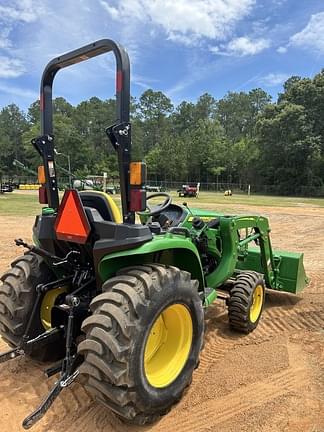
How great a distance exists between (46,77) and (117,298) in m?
1.93

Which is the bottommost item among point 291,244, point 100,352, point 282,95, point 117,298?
point 291,244

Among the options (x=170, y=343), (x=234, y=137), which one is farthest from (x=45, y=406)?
(x=234, y=137)

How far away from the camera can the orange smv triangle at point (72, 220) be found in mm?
3001

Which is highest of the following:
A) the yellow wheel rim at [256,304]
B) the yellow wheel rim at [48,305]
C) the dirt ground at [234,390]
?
the yellow wheel rim at [48,305]

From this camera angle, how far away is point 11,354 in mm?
3152

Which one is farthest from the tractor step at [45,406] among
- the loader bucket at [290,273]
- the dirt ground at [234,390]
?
the loader bucket at [290,273]

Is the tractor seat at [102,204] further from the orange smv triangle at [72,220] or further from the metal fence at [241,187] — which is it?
the metal fence at [241,187]

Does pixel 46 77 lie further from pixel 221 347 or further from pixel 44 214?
pixel 221 347

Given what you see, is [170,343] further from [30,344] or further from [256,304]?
[256,304]

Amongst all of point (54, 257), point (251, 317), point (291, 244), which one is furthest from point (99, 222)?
point (291, 244)

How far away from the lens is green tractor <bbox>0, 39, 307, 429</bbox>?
8.46 feet

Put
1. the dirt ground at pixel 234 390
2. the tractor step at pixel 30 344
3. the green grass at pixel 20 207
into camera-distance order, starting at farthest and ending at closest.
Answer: the green grass at pixel 20 207, the tractor step at pixel 30 344, the dirt ground at pixel 234 390

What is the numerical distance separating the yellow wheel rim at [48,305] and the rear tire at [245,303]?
73.6 inches

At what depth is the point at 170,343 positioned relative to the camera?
3236mm
